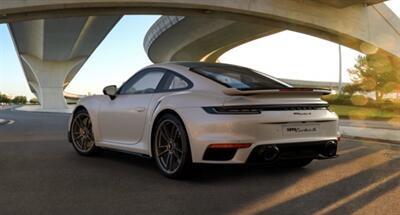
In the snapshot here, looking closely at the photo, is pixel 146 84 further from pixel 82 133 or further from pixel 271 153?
pixel 271 153

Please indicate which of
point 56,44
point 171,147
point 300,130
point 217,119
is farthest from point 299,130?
point 56,44

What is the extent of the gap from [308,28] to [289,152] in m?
22.0

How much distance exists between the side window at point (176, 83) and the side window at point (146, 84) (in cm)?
27

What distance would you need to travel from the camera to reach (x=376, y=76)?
39.2 metres

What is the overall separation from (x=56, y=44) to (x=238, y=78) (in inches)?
1488

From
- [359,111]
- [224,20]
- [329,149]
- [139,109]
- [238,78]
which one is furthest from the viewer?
[359,111]

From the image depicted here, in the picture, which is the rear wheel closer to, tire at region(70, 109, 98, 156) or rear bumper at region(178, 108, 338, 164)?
tire at region(70, 109, 98, 156)

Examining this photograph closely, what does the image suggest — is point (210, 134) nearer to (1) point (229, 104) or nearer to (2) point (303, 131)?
(1) point (229, 104)

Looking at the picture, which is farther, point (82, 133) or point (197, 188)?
point (82, 133)

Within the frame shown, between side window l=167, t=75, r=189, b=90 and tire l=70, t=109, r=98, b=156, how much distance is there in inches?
75.6

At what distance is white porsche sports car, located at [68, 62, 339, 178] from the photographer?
4.80 meters

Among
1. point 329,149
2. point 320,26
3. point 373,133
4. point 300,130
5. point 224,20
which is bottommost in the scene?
point 373,133

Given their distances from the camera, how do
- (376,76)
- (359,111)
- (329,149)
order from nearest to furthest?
(329,149) < (359,111) < (376,76)

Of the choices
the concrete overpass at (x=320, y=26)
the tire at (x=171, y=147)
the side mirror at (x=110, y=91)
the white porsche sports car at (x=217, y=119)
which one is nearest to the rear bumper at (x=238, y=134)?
the white porsche sports car at (x=217, y=119)
